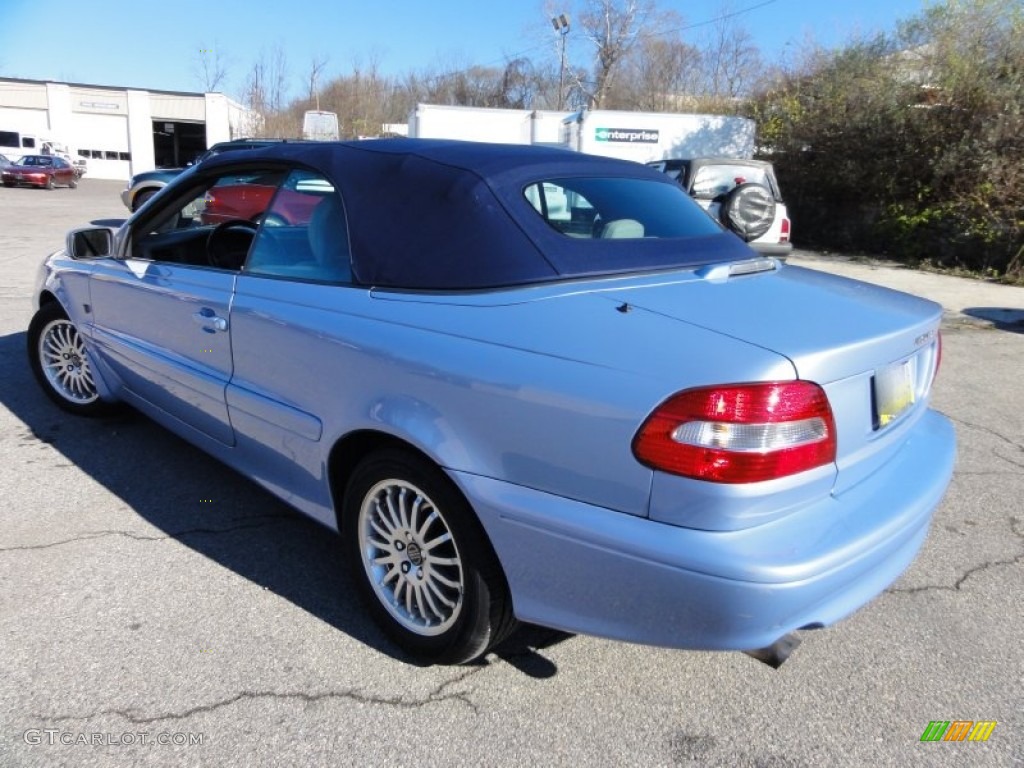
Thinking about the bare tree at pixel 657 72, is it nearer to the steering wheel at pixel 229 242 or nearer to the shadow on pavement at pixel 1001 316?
the shadow on pavement at pixel 1001 316

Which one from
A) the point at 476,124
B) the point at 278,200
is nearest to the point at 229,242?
the point at 278,200

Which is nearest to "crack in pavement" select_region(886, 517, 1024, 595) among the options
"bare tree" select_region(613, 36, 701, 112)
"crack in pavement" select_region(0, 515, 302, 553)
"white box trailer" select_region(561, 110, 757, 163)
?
"crack in pavement" select_region(0, 515, 302, 553)

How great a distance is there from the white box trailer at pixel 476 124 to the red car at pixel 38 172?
22.4m

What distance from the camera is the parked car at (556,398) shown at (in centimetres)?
184

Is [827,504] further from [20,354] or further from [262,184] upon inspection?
[20,354]

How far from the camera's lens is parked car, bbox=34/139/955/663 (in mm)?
1839

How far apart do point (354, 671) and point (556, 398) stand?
1.21m

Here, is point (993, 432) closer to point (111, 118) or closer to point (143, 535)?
point (143, 535)

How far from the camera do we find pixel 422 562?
2.46 meters

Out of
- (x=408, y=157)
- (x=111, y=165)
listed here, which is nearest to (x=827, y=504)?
(x=408, y=157)

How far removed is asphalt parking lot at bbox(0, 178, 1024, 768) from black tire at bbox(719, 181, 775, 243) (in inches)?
83.6

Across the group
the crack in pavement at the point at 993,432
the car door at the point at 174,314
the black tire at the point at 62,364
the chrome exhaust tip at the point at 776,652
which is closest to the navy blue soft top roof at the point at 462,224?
the car door at the point at 174,314

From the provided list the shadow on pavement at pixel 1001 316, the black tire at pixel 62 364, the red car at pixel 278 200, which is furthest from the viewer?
the shadow on pavement at pixel 1001 316

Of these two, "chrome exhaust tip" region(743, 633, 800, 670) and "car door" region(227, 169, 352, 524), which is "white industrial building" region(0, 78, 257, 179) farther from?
"chrome exhaust tip" region(743, 633, 800, 670)
